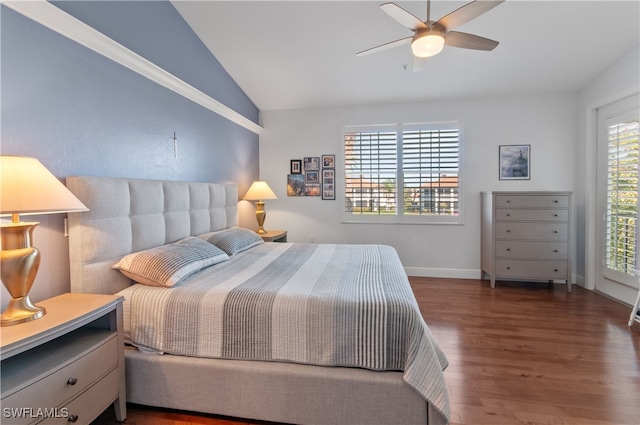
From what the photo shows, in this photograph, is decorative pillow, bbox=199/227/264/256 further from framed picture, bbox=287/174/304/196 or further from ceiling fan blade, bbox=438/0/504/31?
ceiling fan blade, bbox=438/0/504/31

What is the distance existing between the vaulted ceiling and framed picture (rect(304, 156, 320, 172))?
33.7 inches

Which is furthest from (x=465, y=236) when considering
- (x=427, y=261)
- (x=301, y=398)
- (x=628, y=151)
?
(x=301, y=398)

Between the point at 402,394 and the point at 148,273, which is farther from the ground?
the point at 148,273

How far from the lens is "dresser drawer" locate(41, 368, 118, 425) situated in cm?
124

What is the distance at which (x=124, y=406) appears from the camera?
157 cm

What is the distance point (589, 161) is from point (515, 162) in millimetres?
770

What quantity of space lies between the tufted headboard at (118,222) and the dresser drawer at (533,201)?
142 inches

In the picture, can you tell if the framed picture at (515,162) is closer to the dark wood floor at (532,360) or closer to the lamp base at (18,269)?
the dark wood floor at (532,360)

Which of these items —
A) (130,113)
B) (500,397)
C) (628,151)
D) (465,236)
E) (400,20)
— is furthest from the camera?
(465,236)

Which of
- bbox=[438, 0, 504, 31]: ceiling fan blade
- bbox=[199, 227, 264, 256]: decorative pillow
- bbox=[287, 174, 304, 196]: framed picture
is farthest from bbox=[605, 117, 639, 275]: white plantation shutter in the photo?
bbox=[199, 227, 264, 256]: decorative pillow

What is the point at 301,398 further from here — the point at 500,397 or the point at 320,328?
the point at 500,397

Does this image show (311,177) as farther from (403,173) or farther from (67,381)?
(67,381)

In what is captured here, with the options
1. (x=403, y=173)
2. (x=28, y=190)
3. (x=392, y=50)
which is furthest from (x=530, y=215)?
(x=28, y=190)

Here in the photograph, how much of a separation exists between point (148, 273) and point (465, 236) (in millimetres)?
3915
